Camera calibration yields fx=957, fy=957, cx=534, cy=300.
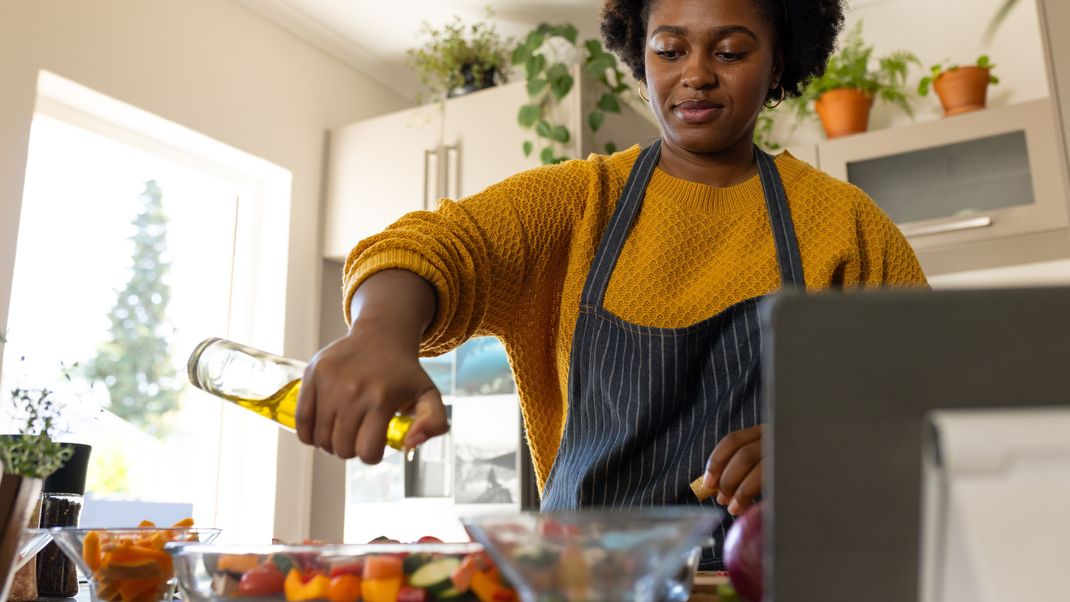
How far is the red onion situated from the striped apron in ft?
1.36

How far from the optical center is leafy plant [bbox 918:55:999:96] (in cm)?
251

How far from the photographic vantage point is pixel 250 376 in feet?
2.71

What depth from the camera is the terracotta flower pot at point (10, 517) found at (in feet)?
1.93

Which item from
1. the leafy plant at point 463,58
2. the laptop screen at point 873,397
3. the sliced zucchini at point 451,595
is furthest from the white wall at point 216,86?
the laptop screen at point 873,397

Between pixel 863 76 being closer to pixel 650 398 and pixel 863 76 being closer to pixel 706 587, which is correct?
pixel 650 398

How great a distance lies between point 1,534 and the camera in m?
0.59

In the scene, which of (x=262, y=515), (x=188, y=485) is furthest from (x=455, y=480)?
(x=188, y=485)

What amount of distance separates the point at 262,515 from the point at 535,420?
194 centimetres

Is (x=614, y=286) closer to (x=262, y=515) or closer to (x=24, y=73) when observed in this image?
(x=24, y=73)

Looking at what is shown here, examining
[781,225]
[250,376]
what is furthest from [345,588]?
[781,225]

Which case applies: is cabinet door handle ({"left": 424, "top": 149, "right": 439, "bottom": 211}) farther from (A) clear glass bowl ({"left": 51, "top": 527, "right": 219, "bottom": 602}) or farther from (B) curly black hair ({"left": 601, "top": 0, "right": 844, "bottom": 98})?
(A) clear glass bowl ({"left": 51, "top": 527, "right": 219, "bottom": 602})

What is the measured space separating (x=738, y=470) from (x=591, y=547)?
Answer: 0.40 m

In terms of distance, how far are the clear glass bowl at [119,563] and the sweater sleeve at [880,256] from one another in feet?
2.76

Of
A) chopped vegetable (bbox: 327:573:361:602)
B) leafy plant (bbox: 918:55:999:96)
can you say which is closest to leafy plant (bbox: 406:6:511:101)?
leafy plant (bbox: 918:55:999:96)
